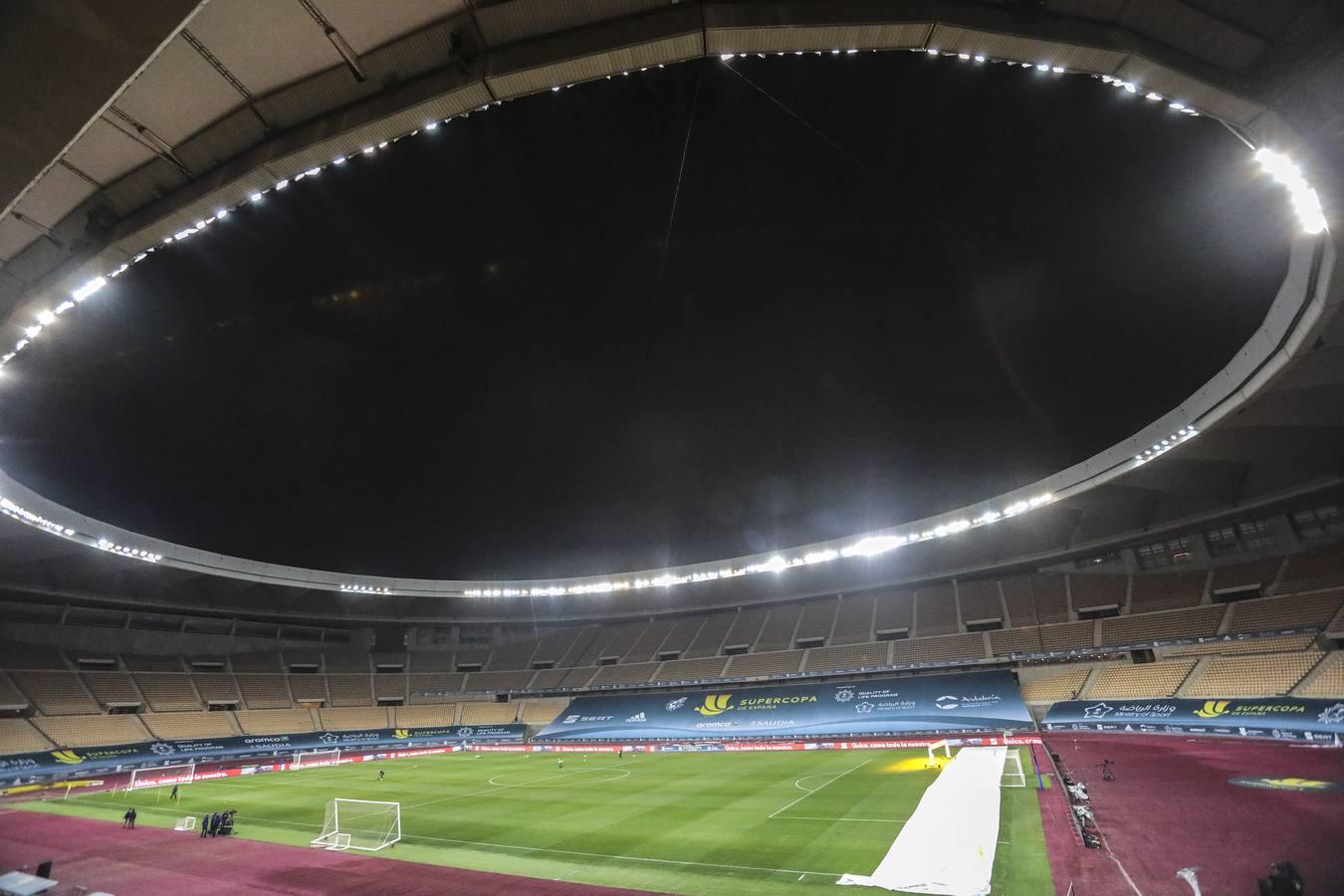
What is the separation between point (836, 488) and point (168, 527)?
3500 cm

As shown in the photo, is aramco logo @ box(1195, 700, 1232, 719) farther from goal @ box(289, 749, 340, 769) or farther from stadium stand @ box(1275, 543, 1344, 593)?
goal @ box(289, 749, 340, 769)

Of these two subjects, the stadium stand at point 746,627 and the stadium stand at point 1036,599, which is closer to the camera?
the stadium stand at point 1036,599

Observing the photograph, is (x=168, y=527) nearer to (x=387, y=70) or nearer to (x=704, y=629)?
(x=387, y=70)

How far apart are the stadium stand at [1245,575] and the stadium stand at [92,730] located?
210 feet

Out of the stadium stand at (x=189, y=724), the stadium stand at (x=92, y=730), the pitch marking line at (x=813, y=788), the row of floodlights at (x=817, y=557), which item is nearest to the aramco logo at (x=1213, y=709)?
the row of floodlights at (x=817, y=557)

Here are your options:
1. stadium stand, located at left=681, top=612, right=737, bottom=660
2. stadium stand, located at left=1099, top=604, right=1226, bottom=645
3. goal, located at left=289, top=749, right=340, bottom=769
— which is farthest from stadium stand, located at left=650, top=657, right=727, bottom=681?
stadium stand, located at left=1099, top=604, right=1226, bottom=645

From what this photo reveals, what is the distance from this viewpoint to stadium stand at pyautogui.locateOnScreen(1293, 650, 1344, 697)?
988 inches

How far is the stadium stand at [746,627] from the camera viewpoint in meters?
51.4

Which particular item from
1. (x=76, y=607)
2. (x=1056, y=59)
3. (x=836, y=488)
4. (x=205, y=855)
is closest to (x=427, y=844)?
(x=205, y=855)

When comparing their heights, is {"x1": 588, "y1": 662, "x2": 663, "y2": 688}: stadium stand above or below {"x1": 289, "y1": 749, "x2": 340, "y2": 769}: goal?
above

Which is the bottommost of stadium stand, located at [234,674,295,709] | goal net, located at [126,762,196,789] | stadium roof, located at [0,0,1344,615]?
goal net, located at [126,762,196,789]

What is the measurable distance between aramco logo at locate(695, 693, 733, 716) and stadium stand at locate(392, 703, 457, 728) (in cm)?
Result: 2203

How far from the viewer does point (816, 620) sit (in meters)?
50.5

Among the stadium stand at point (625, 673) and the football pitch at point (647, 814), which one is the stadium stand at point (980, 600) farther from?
the stadium stand at point (625, 673)
